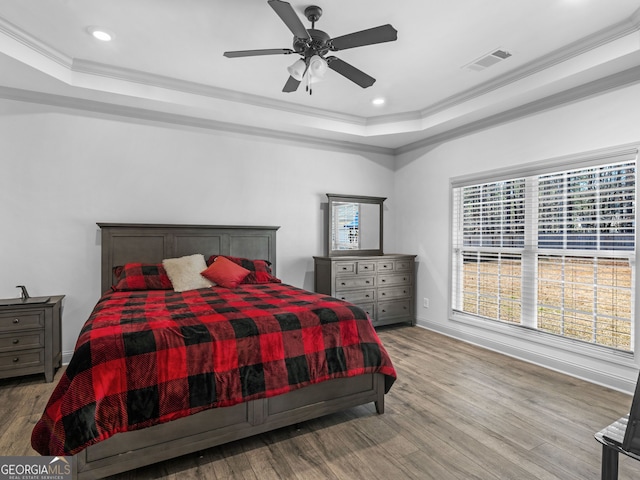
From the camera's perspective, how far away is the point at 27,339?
3092mm

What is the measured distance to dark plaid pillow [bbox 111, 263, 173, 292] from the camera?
3465 millimetres

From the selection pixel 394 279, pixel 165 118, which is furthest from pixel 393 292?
pixel 165 118

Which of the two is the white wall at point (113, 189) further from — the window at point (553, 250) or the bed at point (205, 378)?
the window at point (553, 250)

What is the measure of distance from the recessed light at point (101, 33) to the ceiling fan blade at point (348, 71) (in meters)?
1.78

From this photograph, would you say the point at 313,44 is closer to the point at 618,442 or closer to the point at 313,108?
the point at 313,108

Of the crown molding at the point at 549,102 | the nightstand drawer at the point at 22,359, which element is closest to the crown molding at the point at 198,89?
the crown molding at the point at 549,102

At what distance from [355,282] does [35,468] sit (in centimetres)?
354

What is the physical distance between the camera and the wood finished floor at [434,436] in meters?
1.99

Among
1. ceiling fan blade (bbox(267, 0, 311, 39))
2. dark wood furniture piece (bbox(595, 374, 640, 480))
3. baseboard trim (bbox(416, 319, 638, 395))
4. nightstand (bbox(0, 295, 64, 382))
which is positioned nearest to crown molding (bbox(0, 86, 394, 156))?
nightstand (bbox(0, 295, 64, 382))

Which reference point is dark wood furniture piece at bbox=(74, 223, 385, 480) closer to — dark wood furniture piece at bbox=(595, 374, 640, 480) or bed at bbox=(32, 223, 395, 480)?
bed at bbox=(32, 223, 395, 480)

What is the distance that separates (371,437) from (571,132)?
3232mm

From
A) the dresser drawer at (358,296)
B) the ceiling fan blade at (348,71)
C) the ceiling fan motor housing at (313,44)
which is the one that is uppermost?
the ceiling fan motor housing at (313,44)

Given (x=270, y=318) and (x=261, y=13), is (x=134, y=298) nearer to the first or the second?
(x=270, y=318)

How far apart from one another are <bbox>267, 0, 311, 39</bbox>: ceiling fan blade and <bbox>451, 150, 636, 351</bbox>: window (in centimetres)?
280
